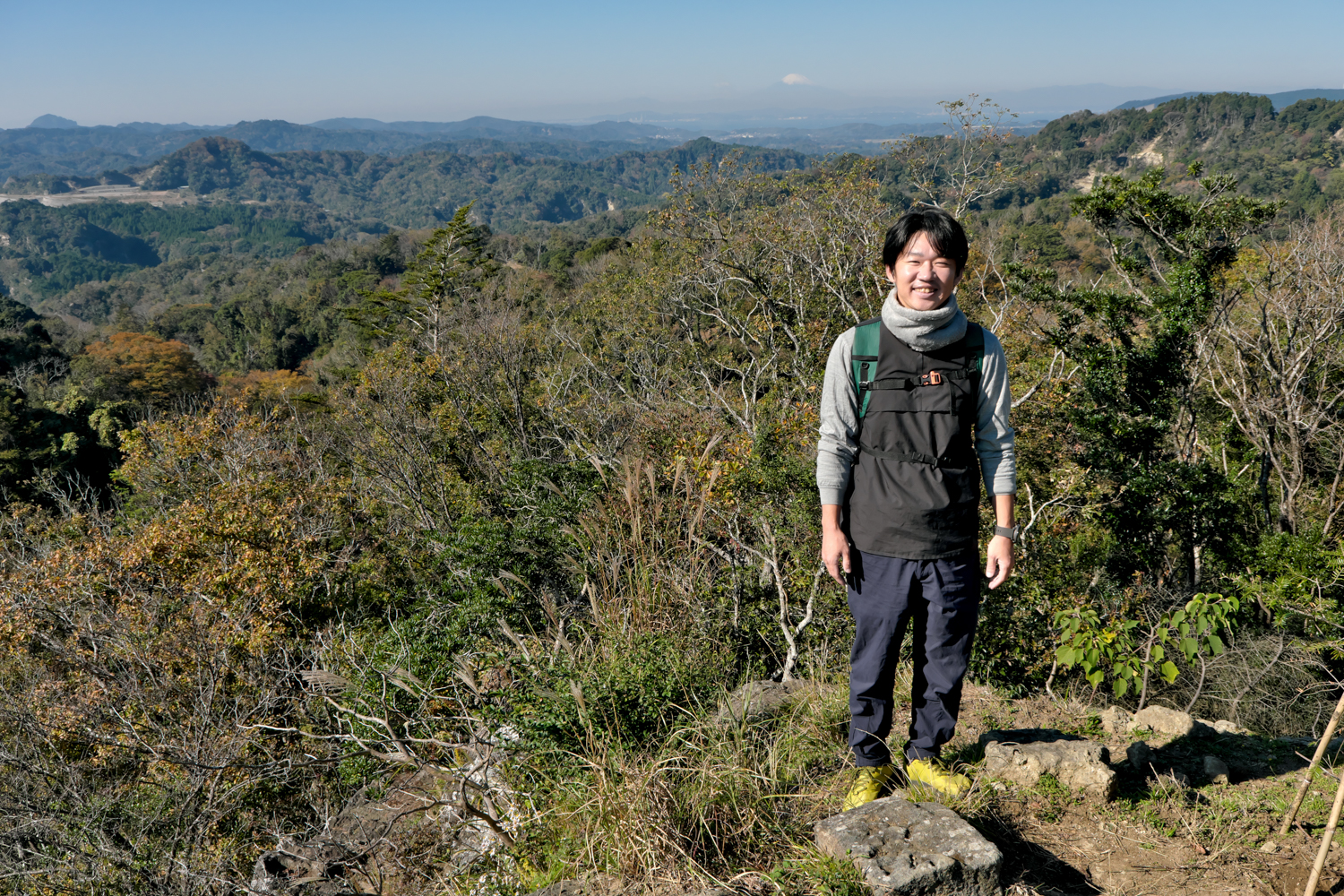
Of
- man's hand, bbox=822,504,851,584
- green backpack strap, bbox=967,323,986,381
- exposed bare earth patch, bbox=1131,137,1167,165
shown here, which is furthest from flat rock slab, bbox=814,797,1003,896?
exposed bare earth patch, bbox=1131,137,1167,165

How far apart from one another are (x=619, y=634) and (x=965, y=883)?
48.7 inches

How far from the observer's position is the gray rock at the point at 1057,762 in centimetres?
232

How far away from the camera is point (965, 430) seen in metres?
2.08

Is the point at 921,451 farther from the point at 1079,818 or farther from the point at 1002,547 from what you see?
the point at 1079,818

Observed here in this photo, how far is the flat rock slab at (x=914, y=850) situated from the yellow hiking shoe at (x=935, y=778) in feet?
0.53

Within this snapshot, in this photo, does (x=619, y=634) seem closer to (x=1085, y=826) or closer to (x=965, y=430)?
(x=965, y=430)

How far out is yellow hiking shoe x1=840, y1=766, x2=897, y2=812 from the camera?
7.09 ft

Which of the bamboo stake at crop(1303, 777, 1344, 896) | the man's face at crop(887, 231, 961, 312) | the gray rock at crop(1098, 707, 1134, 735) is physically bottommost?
the gray rock at crop(1098, 707, 1134, 735)

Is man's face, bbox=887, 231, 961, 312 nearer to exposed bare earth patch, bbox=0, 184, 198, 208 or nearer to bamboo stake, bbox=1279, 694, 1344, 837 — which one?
bamboo stake, bbox=1279, 694, 1344, 837

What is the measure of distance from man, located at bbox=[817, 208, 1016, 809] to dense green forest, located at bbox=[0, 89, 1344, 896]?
495 millimetres

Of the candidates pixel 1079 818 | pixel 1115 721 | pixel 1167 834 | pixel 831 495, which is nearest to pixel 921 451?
pixel 831 495

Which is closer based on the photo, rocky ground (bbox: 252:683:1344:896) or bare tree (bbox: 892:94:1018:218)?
rocky ground (bbox: 252:683:1344:896)

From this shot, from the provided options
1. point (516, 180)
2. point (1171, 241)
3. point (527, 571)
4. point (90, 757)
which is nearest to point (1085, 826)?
point (527, 571)

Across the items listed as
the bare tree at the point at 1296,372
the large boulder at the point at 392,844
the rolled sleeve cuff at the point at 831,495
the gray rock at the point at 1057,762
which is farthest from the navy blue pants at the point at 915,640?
the bare tree at the point at 1296,372
